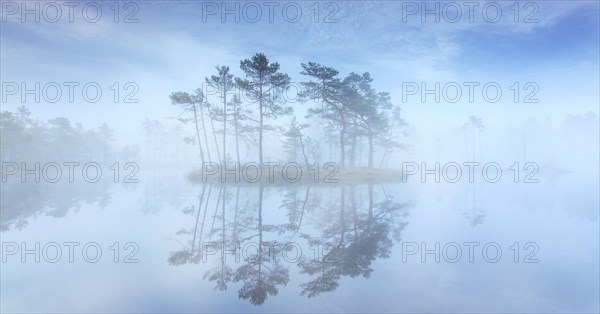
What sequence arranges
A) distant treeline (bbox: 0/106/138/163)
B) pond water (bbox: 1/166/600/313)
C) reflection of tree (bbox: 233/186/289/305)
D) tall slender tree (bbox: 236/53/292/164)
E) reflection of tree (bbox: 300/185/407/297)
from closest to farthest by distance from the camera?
pond water (bbox: 1/166/600/313)
reflection of tree (bbox: 233/186/289/305)
reflection of tree (bbox: 300/185/407/297)
tall slender tree (bbox: 236/53/292/164)
distant treeline (bbox: 0/106/138/163)

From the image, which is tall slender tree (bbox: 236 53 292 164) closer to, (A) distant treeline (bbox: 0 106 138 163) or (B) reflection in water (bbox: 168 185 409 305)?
(B) reflection in water (bbox: 168 185 409 305)

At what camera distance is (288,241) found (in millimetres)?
9086

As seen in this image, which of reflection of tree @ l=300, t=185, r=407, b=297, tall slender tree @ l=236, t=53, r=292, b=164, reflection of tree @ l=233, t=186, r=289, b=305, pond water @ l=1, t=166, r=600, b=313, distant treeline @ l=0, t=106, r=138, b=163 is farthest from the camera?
distant treeline @ l=0, t=106, r=138, b=163

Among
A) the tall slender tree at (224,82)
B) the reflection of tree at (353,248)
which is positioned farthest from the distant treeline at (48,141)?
the reflection of tree at (353,248)

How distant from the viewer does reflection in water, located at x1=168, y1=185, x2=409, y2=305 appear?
6.10 m

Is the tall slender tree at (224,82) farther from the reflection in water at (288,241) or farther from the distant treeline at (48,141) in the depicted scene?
the distant treeline at (48,141)

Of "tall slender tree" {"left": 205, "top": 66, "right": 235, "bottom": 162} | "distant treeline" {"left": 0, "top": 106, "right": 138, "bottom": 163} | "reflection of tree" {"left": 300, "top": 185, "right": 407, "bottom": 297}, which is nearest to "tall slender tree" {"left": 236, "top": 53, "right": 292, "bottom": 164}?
"tall slender tree" {"left": 205, "top": 66, "right": 235, "bottom": 162}

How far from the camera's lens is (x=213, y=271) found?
21.4 ft

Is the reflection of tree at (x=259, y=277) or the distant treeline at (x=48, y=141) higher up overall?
the distant treeline at (x=48, y=141)

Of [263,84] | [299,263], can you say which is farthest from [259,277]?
[263,84]

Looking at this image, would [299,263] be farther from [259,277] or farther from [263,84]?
[263,84]

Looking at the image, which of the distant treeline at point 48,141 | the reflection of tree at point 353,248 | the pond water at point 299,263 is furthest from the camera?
the distant treeline at point 48,141

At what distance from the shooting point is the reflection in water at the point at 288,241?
20.0 ft

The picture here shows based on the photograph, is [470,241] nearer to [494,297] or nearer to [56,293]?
[494,297]
